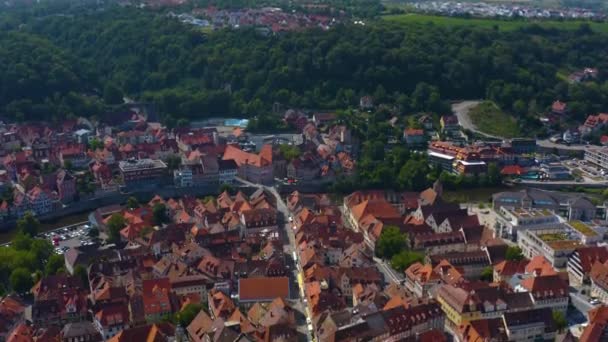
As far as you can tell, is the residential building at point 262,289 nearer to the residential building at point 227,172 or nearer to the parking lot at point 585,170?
the residential building at point 227,172

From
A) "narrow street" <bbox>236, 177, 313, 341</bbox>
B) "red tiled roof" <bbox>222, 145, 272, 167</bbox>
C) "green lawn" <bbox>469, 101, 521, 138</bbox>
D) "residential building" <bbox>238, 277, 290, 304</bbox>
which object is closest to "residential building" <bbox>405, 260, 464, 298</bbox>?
"narrow street" <bbox>236, 177, 313, 341</bbox>

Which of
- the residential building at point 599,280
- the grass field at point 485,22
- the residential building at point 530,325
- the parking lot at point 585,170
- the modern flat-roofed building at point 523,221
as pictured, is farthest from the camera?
the grass field at point 485,22

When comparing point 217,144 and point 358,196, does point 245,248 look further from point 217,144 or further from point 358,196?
point 217,144

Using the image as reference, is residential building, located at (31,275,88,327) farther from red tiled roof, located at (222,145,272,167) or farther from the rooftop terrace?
the rooftop terrace

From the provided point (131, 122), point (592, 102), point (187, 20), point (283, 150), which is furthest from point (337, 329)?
point (187, 20)

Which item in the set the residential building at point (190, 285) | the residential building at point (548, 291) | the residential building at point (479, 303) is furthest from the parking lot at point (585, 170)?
the residential building at point (190, 285)

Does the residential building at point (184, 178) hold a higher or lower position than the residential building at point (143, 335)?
lower
